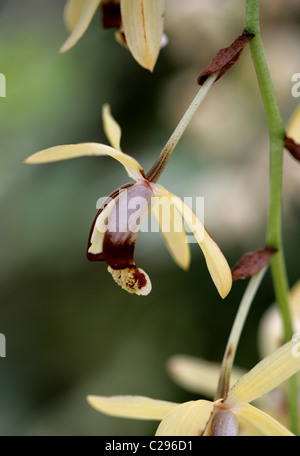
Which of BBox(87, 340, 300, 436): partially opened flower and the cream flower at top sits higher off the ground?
the cream flower at top

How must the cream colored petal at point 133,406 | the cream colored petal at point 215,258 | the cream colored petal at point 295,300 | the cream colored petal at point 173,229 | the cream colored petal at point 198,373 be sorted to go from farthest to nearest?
the cream colored petal at point 198,373 → the cream colored petal at point 295,300 → the cream colored petal at point 173,229 → the cream colored petal at point 133,406 → the cream colored petal at point 215,258

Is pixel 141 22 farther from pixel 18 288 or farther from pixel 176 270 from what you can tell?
pixel 18 288

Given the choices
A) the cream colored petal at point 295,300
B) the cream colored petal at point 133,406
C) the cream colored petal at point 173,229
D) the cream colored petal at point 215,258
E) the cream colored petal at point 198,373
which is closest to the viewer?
the cream colored petal at point 215,258

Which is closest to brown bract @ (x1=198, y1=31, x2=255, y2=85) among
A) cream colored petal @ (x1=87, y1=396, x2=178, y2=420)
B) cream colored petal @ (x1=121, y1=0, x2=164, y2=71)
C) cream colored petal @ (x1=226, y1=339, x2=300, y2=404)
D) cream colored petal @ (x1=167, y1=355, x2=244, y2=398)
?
cream colored petal @ (x1=121, y1=0, x2=164, y2=71)

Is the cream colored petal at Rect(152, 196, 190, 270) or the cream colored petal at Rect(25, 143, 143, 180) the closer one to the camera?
the cream colored petal at Rect(25, 143, 143, 180)

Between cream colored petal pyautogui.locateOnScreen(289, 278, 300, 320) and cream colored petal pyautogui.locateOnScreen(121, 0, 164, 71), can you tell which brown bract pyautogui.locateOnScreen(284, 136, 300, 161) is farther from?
cream colored petal pyautogui.locateOnScreen(289, 278, 300, 320)

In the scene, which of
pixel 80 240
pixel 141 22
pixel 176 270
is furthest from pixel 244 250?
pixel 141 22

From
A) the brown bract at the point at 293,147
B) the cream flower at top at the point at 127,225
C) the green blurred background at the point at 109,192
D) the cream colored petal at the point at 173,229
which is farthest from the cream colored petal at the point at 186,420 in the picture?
the green blurred background at the point at 109,192

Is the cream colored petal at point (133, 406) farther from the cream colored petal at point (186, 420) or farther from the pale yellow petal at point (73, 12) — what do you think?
the pale yellow petal at point (73, 12)
